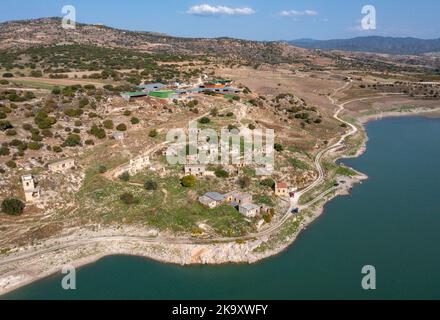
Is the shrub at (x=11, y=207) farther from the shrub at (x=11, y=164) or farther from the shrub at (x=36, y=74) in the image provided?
the shrub at (x=36, y=74)

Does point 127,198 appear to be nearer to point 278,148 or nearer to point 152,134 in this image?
point 152,134

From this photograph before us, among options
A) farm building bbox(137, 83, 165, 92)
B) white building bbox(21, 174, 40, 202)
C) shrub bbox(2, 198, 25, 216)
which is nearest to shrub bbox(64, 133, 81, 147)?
white building bbox(21, 174, 40, 202)

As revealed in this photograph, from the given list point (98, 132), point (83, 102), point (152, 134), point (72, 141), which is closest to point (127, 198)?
point (72, 141)

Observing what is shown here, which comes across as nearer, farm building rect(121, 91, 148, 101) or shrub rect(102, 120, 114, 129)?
shrub rect(102, 120, 114, 129)

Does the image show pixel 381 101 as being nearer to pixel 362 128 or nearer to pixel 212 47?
pixel 362 128

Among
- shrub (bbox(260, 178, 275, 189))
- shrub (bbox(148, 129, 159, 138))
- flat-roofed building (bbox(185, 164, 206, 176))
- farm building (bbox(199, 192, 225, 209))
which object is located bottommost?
farm building (bbox(199, 192, 225, 209))

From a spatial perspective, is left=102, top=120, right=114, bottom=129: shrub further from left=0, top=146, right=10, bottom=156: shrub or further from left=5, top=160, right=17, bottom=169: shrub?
left=5, top=160, right=17, bottom=169: shrub

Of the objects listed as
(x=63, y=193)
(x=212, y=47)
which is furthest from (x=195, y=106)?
(x=212, y=47)
